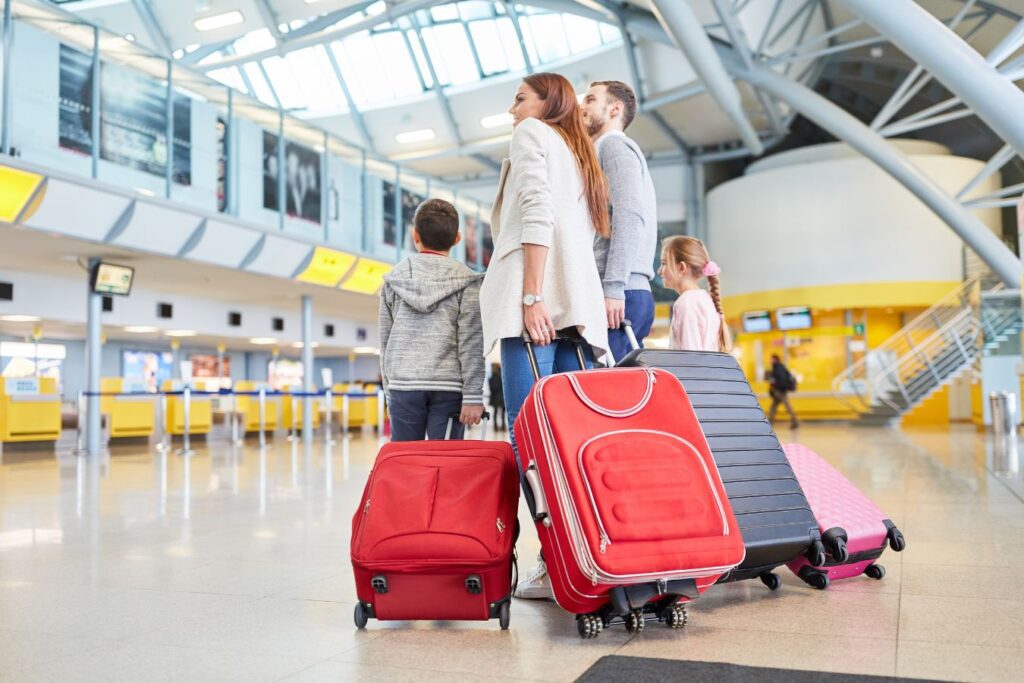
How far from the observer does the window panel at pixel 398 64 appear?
84.2ft

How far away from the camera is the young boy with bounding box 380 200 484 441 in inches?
119

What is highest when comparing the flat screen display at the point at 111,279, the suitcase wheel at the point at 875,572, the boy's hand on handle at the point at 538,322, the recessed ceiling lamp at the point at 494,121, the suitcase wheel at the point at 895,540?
the recessed ceiling lamp at the point at 494,121

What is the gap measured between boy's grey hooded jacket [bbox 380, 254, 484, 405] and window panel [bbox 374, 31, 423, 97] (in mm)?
24015

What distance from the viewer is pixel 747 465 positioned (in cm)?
283

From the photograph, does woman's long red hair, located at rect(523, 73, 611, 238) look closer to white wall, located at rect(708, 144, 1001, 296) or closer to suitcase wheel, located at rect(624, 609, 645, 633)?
suitcase wheel, located at rect(624, 609, 645, 633)

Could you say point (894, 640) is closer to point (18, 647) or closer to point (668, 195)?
point (18, 647)

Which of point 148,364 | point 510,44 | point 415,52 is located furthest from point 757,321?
point 148,364

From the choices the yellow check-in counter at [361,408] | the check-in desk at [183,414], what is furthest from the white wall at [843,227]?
the check-in desk at [183,414]

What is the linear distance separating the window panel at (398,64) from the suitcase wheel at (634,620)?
82.5 ft

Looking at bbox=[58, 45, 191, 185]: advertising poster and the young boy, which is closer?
the young boy

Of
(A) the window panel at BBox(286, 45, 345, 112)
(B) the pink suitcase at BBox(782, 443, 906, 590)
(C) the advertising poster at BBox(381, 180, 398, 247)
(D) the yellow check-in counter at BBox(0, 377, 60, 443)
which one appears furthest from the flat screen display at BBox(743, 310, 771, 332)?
(B) the pink suitcase at BBox(782, 443, 906, 590)

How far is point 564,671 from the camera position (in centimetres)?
205

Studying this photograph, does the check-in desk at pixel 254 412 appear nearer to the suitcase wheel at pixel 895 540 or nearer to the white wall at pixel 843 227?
the white wall at pixel 843 227

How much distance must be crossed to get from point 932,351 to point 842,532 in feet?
61.1
